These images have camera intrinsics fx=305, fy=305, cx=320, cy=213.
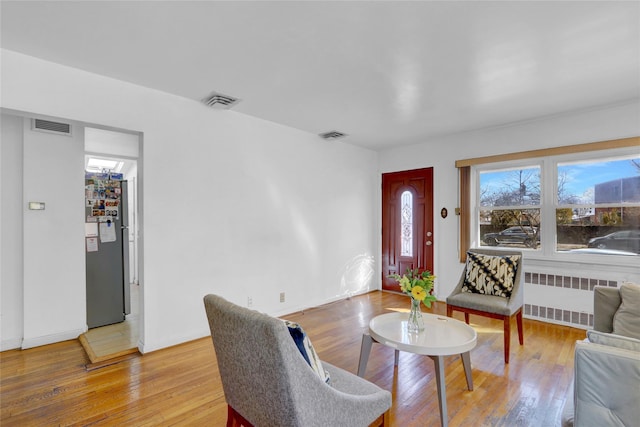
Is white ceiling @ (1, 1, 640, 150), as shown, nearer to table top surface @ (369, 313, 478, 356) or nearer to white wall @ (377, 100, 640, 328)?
white wall @ (377, 100, 640, 328)

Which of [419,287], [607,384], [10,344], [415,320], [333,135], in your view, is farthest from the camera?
[333,135]

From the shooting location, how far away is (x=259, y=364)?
117cm

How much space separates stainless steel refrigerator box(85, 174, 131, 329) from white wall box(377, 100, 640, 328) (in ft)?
13.4

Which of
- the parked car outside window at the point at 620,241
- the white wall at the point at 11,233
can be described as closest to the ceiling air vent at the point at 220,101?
the white wall at the point at 11,233

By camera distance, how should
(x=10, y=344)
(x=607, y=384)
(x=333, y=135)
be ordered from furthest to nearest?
(x=333, y=135) → (x=10, y=344) → (x=607, y=384)

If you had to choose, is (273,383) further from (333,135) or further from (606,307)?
(333,135)

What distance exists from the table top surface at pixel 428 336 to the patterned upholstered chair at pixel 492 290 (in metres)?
0.64

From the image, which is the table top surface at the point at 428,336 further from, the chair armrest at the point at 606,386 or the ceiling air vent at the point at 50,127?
the ceiling air vent at the point at 50,127

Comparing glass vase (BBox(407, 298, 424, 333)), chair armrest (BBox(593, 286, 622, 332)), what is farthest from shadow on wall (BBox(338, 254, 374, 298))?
chair armrest (BBox(593, 286, 622, 332))

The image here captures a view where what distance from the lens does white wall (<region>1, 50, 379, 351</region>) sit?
2.62 meters

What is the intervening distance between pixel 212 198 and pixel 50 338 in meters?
2.13

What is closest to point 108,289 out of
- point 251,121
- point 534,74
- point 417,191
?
point 251,121

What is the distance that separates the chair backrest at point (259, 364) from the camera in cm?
108

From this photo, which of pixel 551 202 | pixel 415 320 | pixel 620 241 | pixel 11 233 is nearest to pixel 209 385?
pixel 415 320
